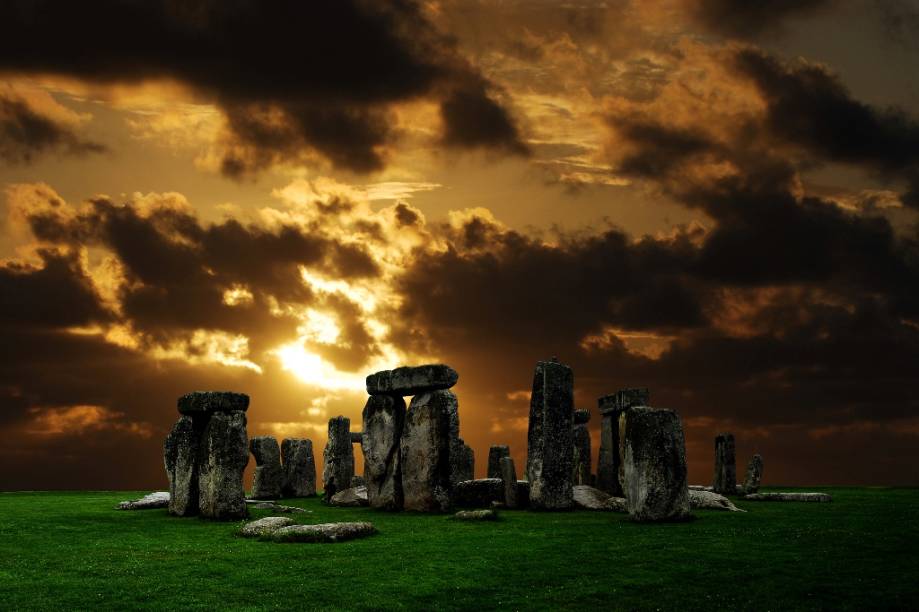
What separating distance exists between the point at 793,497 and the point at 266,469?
2035 cm

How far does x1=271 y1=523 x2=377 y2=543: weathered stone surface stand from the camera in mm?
20125

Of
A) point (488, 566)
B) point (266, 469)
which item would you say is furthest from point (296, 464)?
point (488, 566)

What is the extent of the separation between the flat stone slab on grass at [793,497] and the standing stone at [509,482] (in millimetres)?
10139

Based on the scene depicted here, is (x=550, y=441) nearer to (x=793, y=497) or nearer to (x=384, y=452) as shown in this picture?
(x=384, y=452)

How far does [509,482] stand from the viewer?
2817cm

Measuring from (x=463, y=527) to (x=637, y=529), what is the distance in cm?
423

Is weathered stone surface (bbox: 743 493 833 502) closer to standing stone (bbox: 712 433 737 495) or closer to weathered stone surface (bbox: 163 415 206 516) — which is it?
standing stone (bbox: 712 433 737 495)

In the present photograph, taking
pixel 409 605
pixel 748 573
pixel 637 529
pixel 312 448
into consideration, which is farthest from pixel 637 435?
pixel 312 448

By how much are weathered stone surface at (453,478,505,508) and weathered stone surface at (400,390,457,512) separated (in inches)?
55.1

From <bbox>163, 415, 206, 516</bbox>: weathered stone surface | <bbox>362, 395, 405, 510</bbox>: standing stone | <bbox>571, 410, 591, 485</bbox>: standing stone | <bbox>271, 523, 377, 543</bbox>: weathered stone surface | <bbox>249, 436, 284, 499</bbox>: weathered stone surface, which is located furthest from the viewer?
<bbox>571, 410, 591, 485</bbox>: standing stone

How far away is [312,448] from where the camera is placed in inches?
1507

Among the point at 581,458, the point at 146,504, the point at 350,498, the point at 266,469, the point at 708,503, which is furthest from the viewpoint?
the point at 581,458

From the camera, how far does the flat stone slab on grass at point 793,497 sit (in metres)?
31.0

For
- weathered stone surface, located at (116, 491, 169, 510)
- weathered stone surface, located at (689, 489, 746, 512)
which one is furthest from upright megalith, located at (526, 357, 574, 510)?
weathered stone surface, located at (116, 491, 169, 510)
